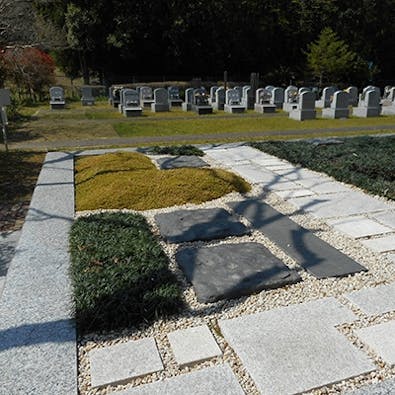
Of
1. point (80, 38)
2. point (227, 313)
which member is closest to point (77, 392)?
point (227, 313)

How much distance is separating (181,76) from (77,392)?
3434cm

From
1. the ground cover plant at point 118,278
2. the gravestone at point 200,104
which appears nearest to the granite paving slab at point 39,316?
the ground cover plant at point 118,278

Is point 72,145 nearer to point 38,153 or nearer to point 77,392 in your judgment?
point 38,153

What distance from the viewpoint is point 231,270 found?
345 cm

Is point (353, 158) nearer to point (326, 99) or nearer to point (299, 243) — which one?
point (299, 243)

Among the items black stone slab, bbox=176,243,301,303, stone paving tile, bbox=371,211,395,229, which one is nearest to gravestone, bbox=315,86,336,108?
stone paving tile, bbox=371,211,395,229

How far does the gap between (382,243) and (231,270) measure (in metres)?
1.73

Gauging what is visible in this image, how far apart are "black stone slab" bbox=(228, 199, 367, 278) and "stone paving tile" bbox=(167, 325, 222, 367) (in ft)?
4.18

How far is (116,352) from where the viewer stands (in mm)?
2490

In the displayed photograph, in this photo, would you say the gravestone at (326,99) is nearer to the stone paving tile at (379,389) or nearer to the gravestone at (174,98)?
the gravestone at (174,98)

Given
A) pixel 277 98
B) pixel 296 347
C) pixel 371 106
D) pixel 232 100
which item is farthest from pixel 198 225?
pixel 277 98

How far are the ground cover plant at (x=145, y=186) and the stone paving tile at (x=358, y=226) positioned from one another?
5.48 feet

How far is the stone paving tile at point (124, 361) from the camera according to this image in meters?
2.29

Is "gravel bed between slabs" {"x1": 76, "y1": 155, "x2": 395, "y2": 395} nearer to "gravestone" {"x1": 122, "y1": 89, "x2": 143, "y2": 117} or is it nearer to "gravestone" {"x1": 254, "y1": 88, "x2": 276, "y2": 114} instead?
"gravestone" {"x1": 122, "y1": 89, "x2": 143, "y2": 117}
